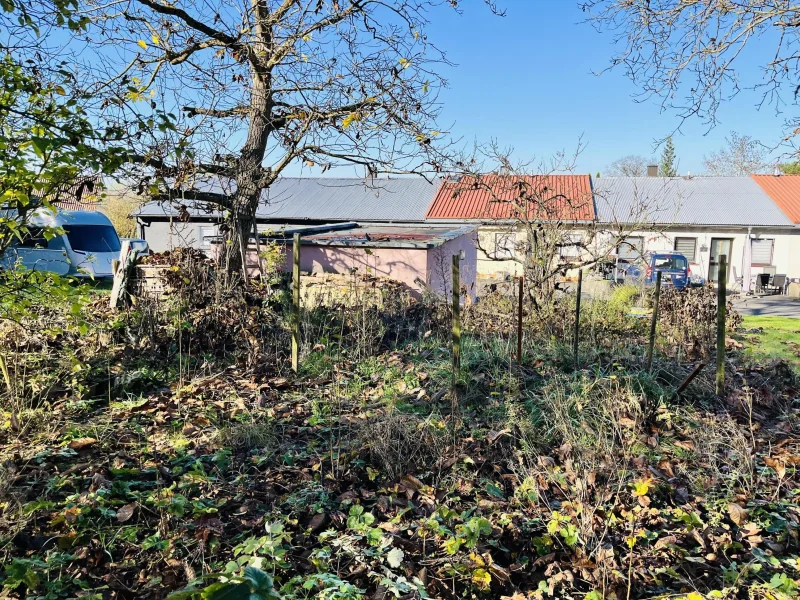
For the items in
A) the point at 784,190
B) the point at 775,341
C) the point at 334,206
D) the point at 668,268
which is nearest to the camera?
the point at 775,341

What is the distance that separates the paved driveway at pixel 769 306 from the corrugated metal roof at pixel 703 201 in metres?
4.72

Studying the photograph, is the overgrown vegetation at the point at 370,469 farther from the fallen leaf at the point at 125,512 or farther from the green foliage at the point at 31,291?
the green foliage at the point at 31,291

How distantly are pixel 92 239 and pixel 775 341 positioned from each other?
65.2ft

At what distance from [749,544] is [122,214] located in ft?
111

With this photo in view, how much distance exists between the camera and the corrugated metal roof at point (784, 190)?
27312mm

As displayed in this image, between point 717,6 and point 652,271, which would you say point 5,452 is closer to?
point 717,6

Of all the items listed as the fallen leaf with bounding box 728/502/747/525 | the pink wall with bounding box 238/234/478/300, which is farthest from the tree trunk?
the fallen leaf with bounding box 728/502/747/525

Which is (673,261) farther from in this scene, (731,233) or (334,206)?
(334,206)

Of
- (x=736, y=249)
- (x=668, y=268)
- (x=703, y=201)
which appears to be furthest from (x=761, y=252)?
(x=668, y=268)

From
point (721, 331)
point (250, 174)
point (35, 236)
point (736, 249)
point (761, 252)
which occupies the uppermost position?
point (250, 174)

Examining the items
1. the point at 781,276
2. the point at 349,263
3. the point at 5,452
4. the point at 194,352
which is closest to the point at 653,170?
the point at 781,276

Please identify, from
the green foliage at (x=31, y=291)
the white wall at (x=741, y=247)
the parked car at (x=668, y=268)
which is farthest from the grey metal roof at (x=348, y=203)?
the green foliage at (x=31, y=291)

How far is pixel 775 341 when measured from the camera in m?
10.3

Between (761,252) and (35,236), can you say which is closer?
(35,236)
